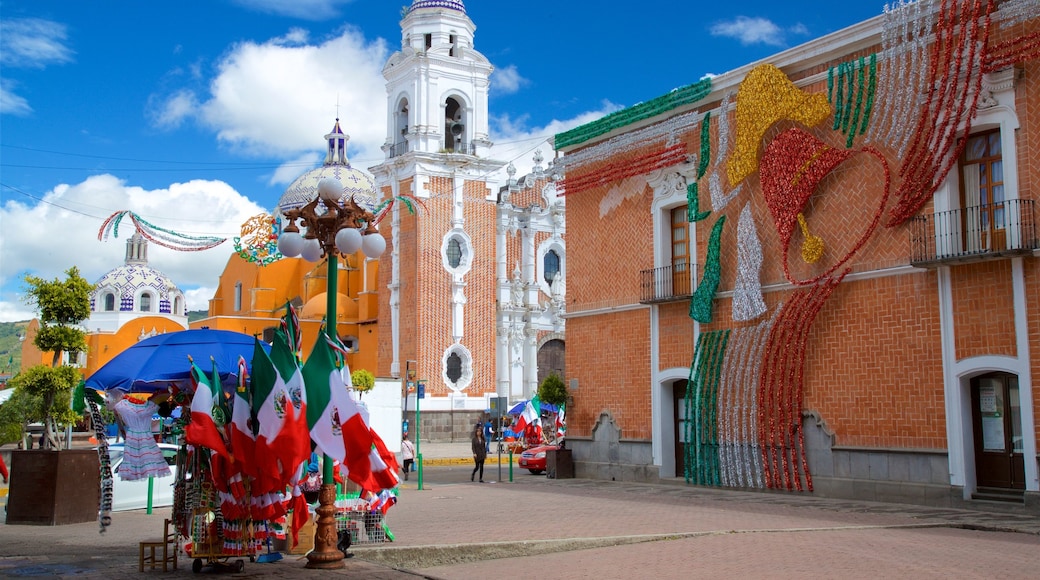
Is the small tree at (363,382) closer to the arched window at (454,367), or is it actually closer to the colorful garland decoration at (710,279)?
the arched window at (454,367)

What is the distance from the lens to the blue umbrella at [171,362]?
1226 centimetres

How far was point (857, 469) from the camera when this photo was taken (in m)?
17.5

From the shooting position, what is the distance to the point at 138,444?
39.6ft

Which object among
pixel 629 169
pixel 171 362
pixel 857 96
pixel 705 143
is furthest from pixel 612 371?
pixel 171 362

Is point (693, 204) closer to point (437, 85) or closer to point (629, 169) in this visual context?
point (629, 169)

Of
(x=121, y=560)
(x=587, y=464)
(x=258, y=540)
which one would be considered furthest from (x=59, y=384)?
(x=587, y=464)

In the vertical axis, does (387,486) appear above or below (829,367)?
below

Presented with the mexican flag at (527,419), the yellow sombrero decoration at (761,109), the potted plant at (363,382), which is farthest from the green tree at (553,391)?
the mexican flag at (527,419)

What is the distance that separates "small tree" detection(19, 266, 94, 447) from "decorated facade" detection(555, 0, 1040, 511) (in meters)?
11.5

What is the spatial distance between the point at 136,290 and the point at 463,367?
30.1m

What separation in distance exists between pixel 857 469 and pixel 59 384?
43.7ft

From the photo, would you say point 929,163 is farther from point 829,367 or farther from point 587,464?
point 587,464

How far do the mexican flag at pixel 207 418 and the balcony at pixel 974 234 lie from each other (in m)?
11.2

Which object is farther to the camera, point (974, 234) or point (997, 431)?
point (974, 234)
